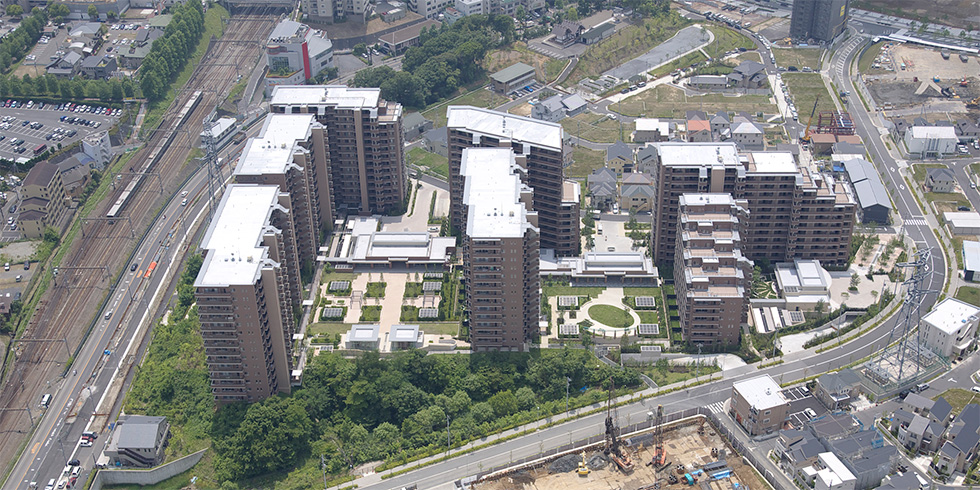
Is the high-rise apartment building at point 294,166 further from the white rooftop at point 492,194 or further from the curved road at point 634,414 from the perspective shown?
the curved road at point 634,414

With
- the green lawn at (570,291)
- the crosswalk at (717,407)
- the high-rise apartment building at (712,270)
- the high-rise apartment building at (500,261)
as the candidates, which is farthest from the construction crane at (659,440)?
the green lawn at (570,291)

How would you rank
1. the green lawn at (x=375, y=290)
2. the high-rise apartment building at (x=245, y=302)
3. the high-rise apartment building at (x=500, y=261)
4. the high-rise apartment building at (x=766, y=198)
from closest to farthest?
1. the high-rise apartment building at (x=245, y=302)
2. the high-rise apartment building at (x=500, y=261)
3. the high-rise apartment building at (x=766, y=198)
4. the green lawn at (x=375, y=290)

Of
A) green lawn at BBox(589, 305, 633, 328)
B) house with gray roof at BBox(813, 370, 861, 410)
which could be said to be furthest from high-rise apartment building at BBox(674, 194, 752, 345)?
house with gray roof at BBox(813, 370, 861, 410)

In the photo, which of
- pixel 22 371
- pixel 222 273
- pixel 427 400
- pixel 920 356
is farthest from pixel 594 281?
pixel 22 371

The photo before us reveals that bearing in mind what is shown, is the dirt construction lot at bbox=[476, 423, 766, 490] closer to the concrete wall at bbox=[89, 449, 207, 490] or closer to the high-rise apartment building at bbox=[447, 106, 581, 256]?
the concrete wall at bbox=[89, 449, 207, 490]

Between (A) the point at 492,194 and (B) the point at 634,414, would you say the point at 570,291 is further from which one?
(B) the point at 634,414

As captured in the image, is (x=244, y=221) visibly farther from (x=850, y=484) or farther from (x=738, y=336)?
(x=850, y=484)
